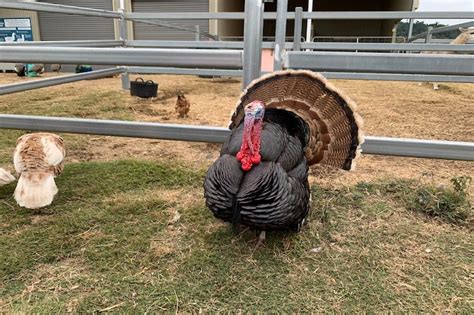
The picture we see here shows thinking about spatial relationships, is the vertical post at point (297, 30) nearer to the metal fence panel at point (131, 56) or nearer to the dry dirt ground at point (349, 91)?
the dry dirt ground at point (349, 91)

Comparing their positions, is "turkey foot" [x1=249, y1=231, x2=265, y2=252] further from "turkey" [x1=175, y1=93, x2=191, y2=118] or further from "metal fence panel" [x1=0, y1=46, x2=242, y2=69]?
"turkey" [x1=175, y1=93, x2=191, y2=118]

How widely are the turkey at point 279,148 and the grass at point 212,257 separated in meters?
0.25

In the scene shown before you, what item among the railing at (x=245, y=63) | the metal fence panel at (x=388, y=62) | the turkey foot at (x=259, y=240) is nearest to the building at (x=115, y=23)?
the railing at (x=245, y=63)

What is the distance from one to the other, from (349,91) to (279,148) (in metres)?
6.15

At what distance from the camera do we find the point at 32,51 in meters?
1.88

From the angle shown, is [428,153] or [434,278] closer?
[434,278]

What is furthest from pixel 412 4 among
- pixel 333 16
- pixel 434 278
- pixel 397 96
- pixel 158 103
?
pixel 434 278

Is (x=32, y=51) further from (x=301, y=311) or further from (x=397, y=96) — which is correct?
(x=397, y=96)

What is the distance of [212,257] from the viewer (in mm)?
1954

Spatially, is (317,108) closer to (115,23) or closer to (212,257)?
(212,257)

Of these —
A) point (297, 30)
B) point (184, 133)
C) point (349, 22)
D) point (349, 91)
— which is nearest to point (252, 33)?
point (184, 133)

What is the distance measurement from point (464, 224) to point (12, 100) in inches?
245

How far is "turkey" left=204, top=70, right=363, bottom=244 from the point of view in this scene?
67.9 inches

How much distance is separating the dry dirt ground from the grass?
0.57 metres
